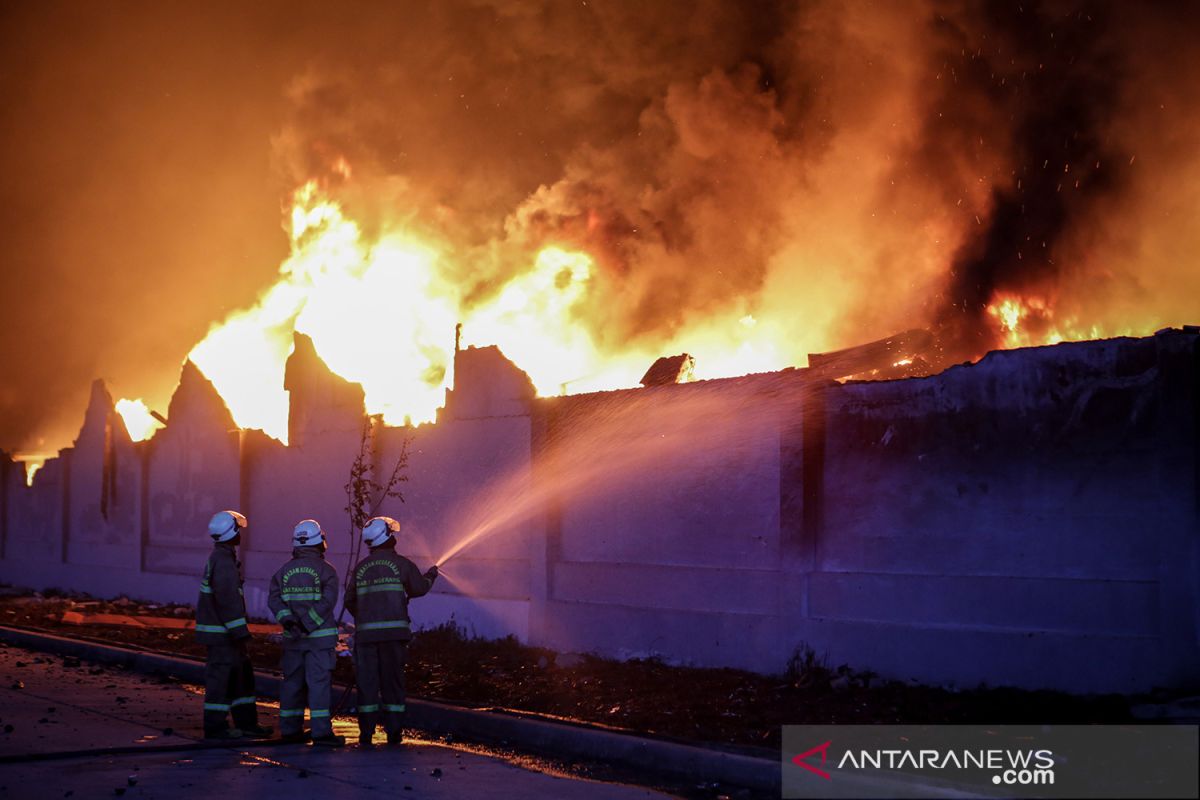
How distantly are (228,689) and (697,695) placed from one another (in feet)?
13.3

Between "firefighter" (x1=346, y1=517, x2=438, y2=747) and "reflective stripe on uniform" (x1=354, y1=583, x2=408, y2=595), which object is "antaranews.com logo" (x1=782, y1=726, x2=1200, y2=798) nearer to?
"firefighter" (x1=346, y1=517, x2=438, y2=747)

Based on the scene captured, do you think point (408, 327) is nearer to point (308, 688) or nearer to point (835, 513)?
point (835, 513)

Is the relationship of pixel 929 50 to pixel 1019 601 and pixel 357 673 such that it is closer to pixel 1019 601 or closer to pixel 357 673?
pixel 1019 601

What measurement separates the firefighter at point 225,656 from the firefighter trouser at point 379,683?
86 cm

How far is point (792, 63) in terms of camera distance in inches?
985

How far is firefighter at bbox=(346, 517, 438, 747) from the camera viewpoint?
33.6 ft

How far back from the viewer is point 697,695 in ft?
38.4

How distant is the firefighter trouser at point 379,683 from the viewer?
1022 centimetres

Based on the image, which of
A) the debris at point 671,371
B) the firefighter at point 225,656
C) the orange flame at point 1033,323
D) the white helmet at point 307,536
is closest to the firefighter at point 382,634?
the white helmet at point 307,536

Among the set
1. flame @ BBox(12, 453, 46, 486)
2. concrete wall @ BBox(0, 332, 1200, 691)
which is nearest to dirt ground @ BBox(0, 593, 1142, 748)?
concrete wall @ BBox(0, 332, 1200, 691)

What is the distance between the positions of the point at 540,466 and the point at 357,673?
5511 millimetres

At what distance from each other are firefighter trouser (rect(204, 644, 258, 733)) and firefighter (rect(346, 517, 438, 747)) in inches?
35.7

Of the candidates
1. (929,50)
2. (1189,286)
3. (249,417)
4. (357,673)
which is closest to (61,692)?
(357,673)

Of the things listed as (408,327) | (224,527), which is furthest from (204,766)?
(408,327)
